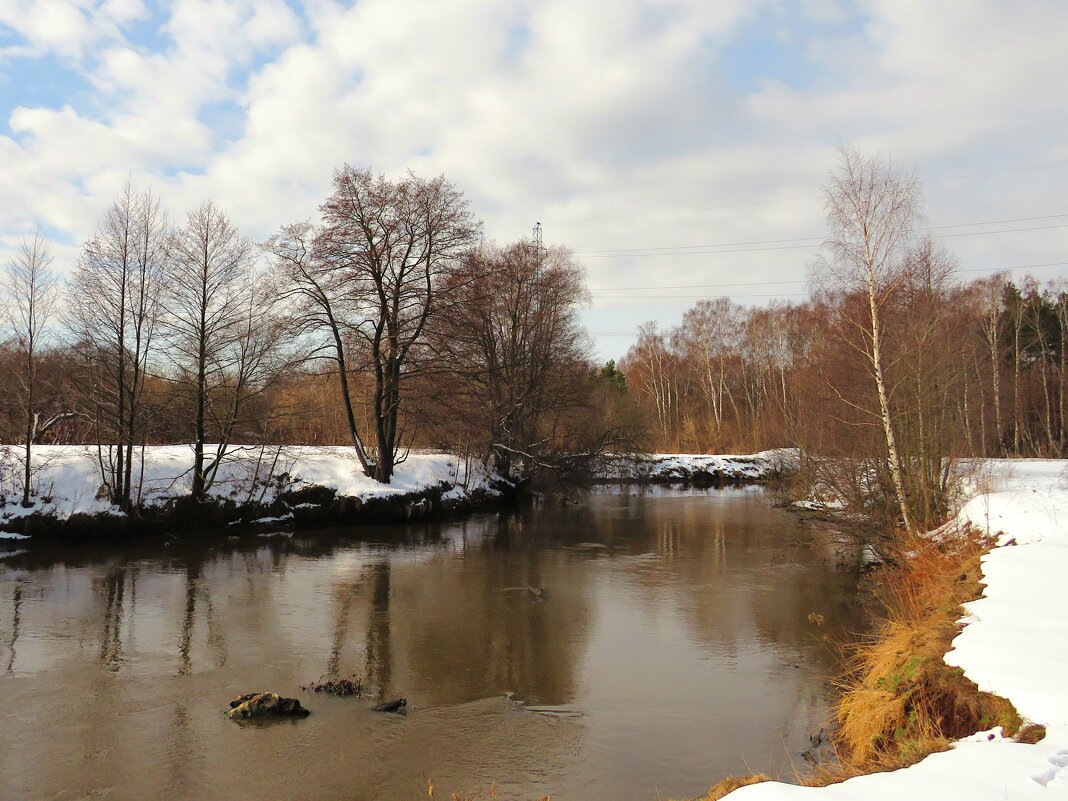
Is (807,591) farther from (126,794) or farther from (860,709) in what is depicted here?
(126,794)

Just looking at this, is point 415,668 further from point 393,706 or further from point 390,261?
point 390,261

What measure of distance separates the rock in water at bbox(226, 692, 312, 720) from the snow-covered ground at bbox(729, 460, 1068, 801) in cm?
547

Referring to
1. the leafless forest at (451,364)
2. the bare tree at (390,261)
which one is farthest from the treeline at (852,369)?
the bare tree at (390,261)

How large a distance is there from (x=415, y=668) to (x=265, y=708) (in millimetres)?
2224

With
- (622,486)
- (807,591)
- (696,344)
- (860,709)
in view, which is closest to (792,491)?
(807,591)

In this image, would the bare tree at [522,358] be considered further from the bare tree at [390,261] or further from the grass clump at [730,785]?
the grass clump at [730,785]

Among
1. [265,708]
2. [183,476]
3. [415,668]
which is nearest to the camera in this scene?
[265,708]

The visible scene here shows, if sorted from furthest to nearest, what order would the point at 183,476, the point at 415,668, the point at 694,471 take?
the point at 694,471 < the point at 183,476 < the point at 415,668

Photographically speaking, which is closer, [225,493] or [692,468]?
[225,493]

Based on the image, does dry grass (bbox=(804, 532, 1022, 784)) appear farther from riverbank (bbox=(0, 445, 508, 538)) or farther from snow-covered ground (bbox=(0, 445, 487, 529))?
snow-covered ground (bbox=(0, 445, 487, 529))

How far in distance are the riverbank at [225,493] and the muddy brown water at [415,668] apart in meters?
1.76

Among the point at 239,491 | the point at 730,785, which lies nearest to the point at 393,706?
the point at 730,785

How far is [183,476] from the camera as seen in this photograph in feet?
74.1

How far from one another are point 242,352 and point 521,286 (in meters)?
14.7
